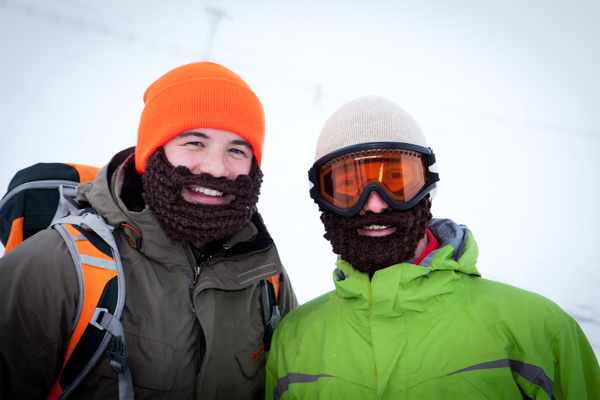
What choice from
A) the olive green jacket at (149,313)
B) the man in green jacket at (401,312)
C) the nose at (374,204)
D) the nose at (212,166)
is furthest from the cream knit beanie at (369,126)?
the olive green jacket at (149,313)

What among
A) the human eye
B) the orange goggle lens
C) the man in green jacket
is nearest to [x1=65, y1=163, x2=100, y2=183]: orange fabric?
the human eye

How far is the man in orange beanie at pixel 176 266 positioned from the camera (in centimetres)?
127

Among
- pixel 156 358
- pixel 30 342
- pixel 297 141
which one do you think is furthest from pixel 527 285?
pixel 30 342

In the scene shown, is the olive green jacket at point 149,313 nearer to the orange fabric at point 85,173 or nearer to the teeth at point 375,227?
the orange fabric at point 85,173

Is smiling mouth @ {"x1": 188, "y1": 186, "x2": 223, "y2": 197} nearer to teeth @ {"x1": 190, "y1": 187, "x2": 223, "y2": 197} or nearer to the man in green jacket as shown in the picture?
teeth @ {"x1": 190, "y1": 187, "x2": 223, "y2": 197}

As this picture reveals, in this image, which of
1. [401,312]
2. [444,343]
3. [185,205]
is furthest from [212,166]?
[444,343]

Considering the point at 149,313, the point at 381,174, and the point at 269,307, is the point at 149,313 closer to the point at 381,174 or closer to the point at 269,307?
the point at 269,307

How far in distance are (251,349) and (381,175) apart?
122cm

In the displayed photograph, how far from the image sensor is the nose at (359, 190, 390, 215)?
1.76 meters

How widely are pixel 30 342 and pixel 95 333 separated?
0.70 feet

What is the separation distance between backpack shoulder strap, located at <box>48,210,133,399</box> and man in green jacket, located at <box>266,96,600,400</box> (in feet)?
2.85

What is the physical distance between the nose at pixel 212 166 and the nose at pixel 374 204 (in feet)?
2.63

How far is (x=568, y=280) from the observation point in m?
7.35

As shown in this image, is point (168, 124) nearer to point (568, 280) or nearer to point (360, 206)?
point (360, 206)
